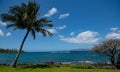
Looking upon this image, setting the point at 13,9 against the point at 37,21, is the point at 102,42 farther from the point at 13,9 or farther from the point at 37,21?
the point at 13,9

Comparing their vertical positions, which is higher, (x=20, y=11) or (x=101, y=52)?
(x=20, y=11)

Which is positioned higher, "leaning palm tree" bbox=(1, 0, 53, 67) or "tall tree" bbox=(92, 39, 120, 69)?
"leaning palm tree" bbox=(1, 0, 53, 67)

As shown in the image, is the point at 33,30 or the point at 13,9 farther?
the point at 33,30

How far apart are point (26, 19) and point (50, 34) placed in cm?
433

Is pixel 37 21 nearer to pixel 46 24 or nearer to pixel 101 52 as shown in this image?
pixel 46 24

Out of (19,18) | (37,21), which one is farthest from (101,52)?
(19,18)

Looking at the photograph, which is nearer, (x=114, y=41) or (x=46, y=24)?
(x=114, y=41)

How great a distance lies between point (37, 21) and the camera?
2925cm

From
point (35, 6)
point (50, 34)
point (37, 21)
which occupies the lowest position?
point (50, 34)

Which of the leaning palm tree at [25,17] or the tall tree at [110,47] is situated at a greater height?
the leaning palm tree at [25,17]

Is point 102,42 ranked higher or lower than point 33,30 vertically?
lower

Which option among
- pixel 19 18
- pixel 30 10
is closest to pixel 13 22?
pixel 19 18

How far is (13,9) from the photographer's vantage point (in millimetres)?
28391

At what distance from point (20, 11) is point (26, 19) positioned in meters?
1.64
